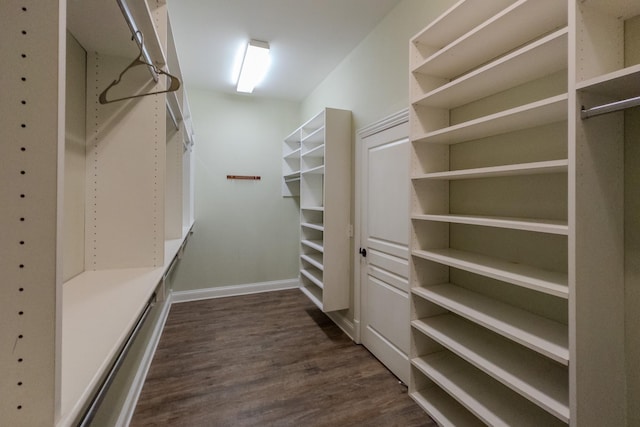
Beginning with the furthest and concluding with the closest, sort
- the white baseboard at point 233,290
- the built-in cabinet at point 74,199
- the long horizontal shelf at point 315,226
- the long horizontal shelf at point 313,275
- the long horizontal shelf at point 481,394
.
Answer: the white baseboard at point 233,290 < the long horizontal shelf at point 313,275 < the long horizontal shelf at point 315,226 < the long horizontal shelf at point 481,394 < the built-in cabinet at point 74,199

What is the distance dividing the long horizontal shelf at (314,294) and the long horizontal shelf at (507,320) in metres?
1.52

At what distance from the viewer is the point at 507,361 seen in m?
1.29

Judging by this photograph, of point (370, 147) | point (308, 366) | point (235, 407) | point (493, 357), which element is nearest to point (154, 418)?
point (235, 407)

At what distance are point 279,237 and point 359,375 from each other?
8.37ft

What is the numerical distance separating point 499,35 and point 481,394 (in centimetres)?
177

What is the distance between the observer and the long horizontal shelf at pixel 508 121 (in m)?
1.04

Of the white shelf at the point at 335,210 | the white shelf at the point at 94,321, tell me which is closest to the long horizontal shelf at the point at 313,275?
the white shelf at the point at 335,210

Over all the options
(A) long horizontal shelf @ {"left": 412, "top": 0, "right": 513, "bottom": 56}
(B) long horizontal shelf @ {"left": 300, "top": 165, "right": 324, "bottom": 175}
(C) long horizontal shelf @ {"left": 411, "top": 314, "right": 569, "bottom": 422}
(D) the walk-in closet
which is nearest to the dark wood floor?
(D) the walk-in closet

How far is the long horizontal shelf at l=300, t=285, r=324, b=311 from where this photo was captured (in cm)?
300

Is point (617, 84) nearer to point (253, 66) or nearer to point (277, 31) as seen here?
point (277, 31)

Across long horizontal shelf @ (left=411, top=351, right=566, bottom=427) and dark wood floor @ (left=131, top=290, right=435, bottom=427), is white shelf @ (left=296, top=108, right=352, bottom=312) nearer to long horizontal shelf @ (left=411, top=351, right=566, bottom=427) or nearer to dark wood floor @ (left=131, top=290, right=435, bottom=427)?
dark wood floor @ (left=131, top=290, right=435, bottom=427)

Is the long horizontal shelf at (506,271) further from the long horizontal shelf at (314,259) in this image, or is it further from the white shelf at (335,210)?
the long horizontal shelf at (314,259)

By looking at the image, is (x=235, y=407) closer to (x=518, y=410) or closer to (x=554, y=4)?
(x=518, y=410)

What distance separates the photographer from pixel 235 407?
1864mm
